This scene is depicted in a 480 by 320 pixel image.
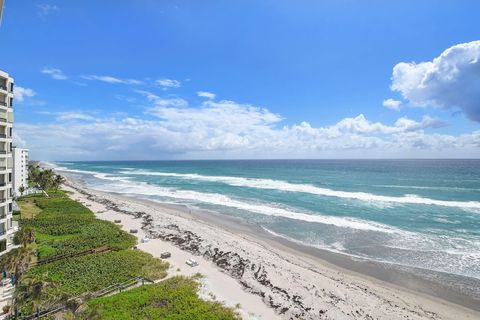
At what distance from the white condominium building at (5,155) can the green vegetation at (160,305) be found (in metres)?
13.9

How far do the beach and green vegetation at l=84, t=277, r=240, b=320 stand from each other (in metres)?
1.40

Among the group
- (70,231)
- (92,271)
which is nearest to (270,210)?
(70,231)

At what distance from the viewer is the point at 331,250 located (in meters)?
31.8

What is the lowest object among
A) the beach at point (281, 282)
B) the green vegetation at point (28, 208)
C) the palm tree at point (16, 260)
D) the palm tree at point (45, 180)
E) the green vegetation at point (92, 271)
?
the beach at point (281, 282)

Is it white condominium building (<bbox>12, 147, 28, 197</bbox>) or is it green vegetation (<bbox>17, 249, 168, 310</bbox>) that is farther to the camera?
white condominium building (<bbox>12, 147, 28, 197</bbox>)

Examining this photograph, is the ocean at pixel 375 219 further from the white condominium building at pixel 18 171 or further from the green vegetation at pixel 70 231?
the white condominium building at pixel 18 171

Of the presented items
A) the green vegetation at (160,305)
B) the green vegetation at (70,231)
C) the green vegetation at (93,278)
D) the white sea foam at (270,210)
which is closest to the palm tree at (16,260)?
the green vegetation at (93,278)

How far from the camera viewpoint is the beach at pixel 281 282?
19.8 m

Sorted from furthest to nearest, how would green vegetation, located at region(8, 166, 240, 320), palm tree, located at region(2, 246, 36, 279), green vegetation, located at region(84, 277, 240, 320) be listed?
palm tree, located at region(2, 246, 36, 279) → green vegetation, located at region(84, 277, 240, 320) → green vegetation, located at region(8, 166, 240, 320)

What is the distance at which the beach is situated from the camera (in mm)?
19844

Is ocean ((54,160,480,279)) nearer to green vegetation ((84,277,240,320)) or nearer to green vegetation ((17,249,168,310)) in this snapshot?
green vegetation ((84,277,240,320))

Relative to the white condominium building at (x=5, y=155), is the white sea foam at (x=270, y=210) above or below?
below

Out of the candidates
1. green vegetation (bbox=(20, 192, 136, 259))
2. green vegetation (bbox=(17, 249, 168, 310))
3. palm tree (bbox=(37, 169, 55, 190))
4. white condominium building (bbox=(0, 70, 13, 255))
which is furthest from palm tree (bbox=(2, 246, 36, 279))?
palm tree (bbox=(37, 169, 55, 190))

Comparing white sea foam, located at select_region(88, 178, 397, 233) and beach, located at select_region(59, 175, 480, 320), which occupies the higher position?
white sea foam, located at select_region(88, 178, 397, 233)
